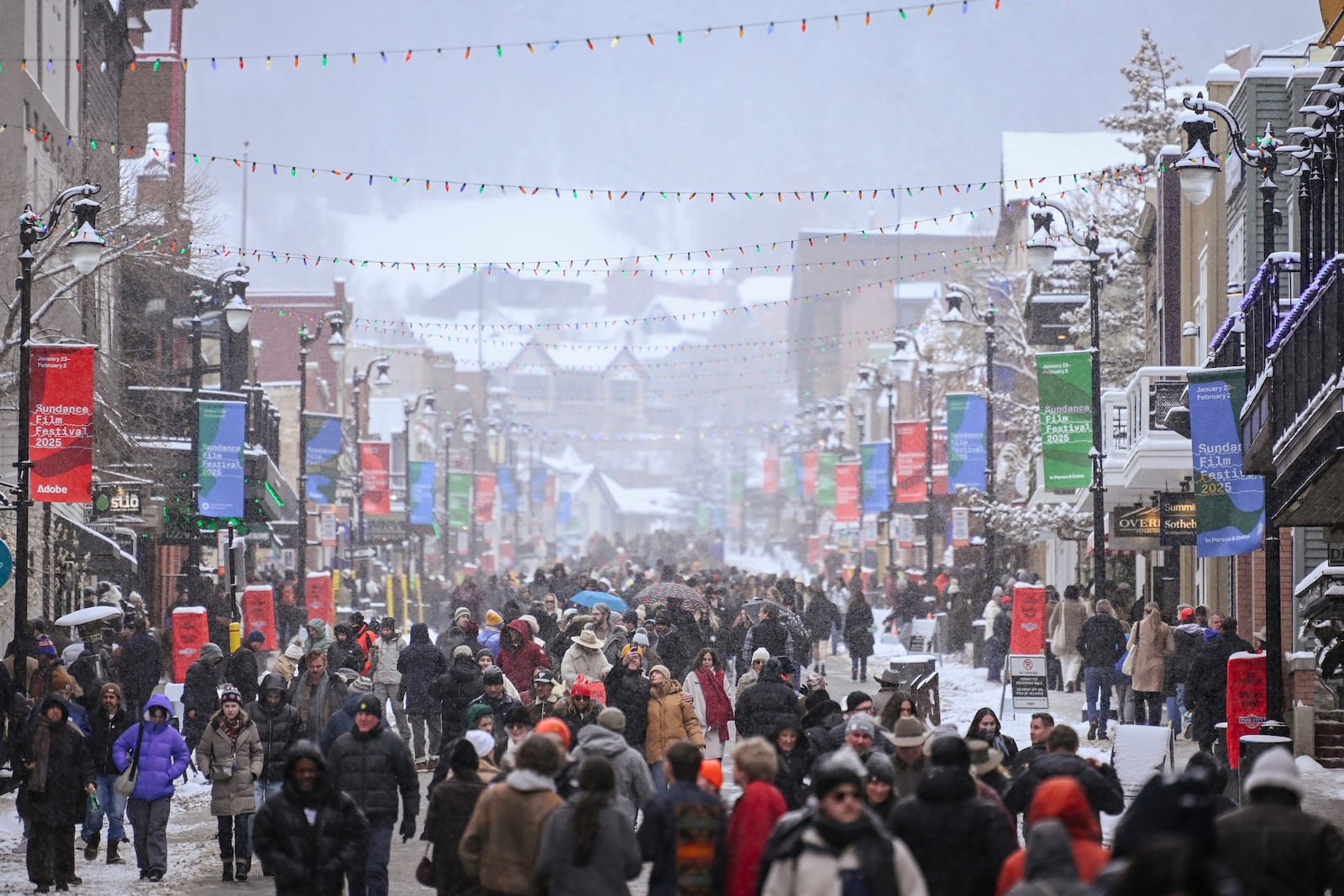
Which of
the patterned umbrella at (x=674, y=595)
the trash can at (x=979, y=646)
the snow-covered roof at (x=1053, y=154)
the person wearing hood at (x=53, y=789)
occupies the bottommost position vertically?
the trash can at (x=979, y=646)

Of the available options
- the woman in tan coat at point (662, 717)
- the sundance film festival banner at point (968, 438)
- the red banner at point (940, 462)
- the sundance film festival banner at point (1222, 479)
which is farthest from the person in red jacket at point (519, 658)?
the red banner at point (940, 462)

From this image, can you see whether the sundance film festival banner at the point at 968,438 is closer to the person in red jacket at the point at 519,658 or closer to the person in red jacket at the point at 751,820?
the person in red jacket at the point at 519,658

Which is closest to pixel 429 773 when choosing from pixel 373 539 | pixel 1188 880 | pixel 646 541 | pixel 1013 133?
pixel 1188 880

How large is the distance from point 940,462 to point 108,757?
46.3 metres

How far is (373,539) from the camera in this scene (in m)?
57.7

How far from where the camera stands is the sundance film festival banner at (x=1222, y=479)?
64.0 feet

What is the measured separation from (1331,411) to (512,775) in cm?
764

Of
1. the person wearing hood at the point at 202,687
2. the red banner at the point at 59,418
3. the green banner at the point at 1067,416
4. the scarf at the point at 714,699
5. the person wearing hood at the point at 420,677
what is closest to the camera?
the scarf at the point at 714,699

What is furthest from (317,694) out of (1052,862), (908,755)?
(1052,862)

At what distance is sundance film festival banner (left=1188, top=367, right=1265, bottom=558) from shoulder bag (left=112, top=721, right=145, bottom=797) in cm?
973

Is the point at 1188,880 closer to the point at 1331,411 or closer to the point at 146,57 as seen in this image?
the point at 1331,411

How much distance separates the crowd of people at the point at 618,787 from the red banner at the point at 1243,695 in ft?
4.46

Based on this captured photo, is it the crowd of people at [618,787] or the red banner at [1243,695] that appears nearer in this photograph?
the crowd of people at [618,787]

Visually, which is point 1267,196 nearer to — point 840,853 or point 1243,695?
point 1243,695
